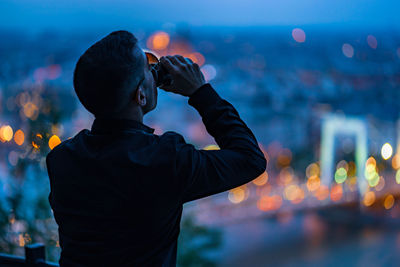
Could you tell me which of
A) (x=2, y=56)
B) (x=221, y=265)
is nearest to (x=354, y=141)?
(x=221, y=265)

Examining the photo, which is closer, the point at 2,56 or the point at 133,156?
the point at 133,156

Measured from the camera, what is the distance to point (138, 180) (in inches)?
19.6

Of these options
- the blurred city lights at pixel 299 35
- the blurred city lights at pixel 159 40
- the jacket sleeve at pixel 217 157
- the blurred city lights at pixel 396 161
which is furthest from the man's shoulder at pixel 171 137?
the blurred city lights at pixel 396 161

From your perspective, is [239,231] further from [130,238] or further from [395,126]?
[130,238]

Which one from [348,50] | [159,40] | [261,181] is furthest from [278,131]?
[159,40]

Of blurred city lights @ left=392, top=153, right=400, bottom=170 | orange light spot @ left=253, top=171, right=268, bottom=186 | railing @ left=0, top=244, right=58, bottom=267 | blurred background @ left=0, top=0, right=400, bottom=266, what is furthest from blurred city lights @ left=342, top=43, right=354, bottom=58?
orange light spot @ left=253, top=171, right=268, bottom=186

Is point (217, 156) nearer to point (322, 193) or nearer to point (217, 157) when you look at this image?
point (217, 157)

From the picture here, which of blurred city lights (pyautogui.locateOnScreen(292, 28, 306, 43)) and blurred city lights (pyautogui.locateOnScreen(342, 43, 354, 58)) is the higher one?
blurred city lights (pyautogui.locateOnScreen(292, 28, 306, 43))

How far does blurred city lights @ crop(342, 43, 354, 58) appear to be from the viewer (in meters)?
7.19

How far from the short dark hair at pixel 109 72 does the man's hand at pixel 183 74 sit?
69 mm

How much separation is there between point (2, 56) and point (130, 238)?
5.34 m

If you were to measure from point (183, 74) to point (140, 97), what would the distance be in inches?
3.0

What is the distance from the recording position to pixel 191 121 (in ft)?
37.6

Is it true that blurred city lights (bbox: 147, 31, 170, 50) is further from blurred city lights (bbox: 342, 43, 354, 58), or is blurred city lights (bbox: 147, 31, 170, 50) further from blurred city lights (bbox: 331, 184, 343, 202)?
blurred city lights (bbox: 331, 184, 343, 202)
